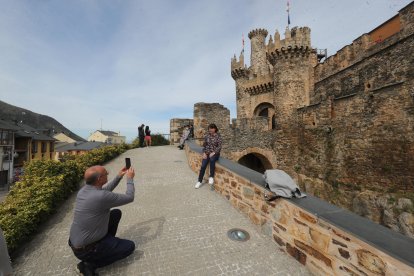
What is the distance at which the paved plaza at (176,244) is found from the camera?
120 inches

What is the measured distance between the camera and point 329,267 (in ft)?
8.96

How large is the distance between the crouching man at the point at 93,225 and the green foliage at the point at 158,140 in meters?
16.6

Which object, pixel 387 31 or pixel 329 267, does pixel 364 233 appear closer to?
pixel 329 267

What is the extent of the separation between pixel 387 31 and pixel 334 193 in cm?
1555

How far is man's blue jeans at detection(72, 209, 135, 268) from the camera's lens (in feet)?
9.13

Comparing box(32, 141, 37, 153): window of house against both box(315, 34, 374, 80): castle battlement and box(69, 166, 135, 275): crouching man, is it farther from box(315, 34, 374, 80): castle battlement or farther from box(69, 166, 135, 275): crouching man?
box(69, 166, 135, 275): crouching man

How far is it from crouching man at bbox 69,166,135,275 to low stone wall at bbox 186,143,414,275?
2.36 m

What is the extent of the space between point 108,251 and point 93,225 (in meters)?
0.43

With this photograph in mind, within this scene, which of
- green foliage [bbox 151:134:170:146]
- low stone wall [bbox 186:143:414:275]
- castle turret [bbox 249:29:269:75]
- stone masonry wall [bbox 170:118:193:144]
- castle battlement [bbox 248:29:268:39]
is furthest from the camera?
castle battlement [bbox 248:29:268:39]

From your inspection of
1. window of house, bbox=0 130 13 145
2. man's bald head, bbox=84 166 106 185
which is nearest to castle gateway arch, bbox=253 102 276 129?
man's bald head, bbox=84 166 106 185

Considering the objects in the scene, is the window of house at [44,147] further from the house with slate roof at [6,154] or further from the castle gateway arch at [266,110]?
the castle gateway arch at [266,110]

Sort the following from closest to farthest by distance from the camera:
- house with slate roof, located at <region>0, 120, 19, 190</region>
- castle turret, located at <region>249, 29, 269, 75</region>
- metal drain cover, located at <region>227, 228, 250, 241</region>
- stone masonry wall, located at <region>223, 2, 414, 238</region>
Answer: metal drain cover, located at <region>227, 228, 250, 241</region> → stone masonry wall, located at <region>223, 2, 414, 238</region> → castle turret, located at <region>249, 29, 269, 75</region> → house with slate roof, located at <region>0, 120, 19, 190</region>

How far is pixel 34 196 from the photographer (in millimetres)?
4672

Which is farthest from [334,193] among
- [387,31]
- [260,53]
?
[260,53]
